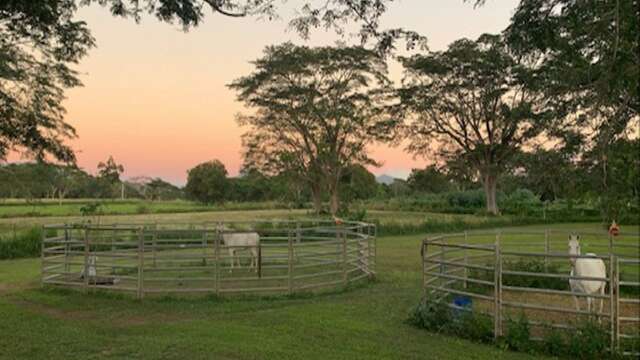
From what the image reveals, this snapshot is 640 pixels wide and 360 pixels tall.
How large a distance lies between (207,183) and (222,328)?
71902 mm

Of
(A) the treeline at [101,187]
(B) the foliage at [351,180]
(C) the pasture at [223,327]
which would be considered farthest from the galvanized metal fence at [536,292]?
(A) the treeline at [101,187]

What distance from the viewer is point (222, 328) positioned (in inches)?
334

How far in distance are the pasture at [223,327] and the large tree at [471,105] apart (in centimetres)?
2933

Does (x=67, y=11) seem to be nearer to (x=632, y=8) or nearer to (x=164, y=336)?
(x=164, y=336)

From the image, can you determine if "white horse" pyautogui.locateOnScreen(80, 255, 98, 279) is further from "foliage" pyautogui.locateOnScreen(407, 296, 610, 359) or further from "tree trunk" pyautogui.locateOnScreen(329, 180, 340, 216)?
"tree trunk" pyautogui.locateOnScreen(329, 180, 340, 216)

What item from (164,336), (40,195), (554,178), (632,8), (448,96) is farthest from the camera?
(40,195)

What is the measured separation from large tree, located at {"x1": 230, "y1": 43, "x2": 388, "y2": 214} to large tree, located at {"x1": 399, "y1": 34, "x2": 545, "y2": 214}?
311cm

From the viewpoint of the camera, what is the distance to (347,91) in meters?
42.4

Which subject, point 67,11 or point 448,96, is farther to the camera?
point 448,96

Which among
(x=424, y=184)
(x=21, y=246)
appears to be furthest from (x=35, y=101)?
(x=424, y=184)

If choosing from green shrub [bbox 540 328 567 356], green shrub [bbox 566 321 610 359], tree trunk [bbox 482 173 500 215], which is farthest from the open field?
green shrub [bbox 566 321 610 359]

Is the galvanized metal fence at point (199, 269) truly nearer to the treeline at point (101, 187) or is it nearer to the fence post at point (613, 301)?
the fence post at point (613, 301)

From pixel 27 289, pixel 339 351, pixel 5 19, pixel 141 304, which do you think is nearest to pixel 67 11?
pixel 5 19

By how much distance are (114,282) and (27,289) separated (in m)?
1.80
